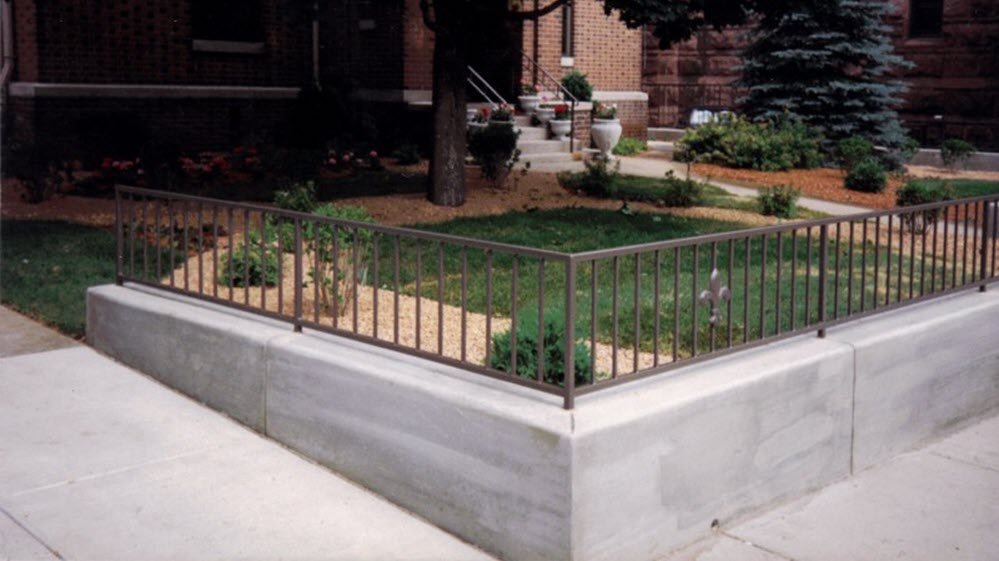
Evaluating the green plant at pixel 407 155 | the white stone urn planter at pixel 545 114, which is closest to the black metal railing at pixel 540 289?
the green plant at pixel 407 155

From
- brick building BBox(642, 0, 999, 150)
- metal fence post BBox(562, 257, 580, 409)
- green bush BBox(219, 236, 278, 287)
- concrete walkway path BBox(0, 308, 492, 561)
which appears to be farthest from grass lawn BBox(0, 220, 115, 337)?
brick building BBox(642, 0, 999, 150)

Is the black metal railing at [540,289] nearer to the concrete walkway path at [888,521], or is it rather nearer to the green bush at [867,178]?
the concrete walkway path at [888,521]

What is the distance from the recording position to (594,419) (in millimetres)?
4672

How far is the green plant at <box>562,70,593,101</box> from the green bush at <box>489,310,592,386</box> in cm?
1645

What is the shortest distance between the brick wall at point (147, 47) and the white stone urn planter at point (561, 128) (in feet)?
15.5

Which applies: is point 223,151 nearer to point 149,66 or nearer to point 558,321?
point 149,66

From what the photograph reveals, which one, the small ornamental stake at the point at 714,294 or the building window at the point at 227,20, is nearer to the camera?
the small ornamental stake at the point at 714,294

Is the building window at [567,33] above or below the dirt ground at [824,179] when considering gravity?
above

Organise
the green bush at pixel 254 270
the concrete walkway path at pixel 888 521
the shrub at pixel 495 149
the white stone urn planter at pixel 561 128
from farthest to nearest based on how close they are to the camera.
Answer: the white stone urn planter at pixel 561 128
the shrub at pixel 495 149
the green bush at pixel 254 270
the concrete walkway path at pixel 888 521

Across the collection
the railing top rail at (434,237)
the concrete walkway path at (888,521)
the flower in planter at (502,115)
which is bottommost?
the concrete walkway path at (888,521)

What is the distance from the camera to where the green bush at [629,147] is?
21641mm

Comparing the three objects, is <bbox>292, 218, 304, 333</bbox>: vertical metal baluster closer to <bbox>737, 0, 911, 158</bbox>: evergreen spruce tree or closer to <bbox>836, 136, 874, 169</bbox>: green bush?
<bbox>836, 136, 874, 169</bbox>: green bush

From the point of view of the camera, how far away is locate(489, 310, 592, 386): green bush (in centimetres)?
548

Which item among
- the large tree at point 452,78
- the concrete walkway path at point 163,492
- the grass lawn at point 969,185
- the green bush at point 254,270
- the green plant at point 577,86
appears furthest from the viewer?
the green plant at point 577,86
